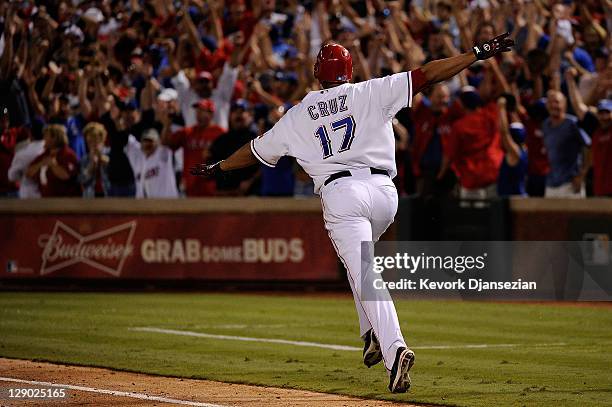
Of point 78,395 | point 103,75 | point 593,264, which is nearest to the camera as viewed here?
point 78,395

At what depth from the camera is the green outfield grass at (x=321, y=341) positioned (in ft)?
29.2

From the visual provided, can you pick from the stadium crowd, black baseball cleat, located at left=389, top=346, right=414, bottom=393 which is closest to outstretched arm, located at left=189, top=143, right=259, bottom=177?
black baseball cleat, located at left=389, top=346, right=414, bottom=393

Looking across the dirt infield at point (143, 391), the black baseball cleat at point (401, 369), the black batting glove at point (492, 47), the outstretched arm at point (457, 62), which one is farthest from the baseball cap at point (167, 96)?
the black baseball cleat at point (401, 369)

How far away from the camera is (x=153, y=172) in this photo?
17672 mm

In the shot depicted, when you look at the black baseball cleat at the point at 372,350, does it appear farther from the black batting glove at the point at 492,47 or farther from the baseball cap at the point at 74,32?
the baseball cap at the point at 74,32

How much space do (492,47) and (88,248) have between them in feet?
34.6

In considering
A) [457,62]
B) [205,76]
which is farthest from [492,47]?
[205,76]

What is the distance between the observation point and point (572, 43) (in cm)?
1736

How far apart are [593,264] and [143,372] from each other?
7395mm

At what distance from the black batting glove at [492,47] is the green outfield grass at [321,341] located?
223cm

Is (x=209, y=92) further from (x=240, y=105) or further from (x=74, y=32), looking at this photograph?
(x=74, y=32)

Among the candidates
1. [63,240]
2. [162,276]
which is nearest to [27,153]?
[63,240]

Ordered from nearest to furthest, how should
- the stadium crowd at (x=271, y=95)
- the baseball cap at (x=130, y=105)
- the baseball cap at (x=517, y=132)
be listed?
the baseball cap at (x=517, y=132) < the stadium crowd at (x=271, y=95) < the baseball cap at (x=130, y=105)

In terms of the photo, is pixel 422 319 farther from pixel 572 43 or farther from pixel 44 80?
pixel 44 80
